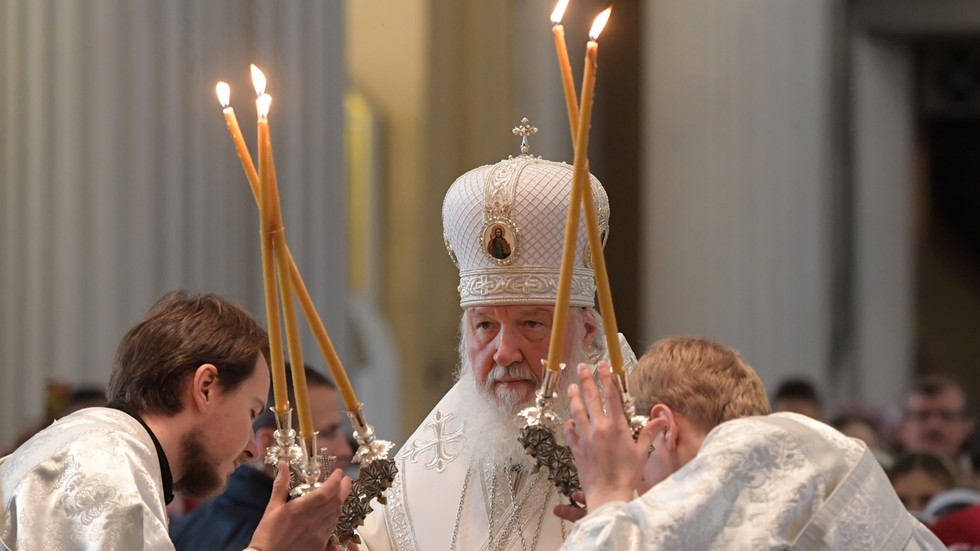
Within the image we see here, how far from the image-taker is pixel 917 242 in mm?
16359

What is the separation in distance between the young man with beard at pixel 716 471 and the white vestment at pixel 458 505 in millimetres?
849

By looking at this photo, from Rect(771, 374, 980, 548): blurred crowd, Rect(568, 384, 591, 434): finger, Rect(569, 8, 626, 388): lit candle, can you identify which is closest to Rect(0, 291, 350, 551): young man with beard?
Rect(568, 384, 591, 434): finger

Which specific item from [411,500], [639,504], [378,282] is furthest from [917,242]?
[639,504]

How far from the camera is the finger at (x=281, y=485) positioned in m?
3.35

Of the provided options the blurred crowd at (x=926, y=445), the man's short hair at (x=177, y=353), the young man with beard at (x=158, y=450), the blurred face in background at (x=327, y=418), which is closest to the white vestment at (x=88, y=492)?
the young man with beard at (x=158, y=450)

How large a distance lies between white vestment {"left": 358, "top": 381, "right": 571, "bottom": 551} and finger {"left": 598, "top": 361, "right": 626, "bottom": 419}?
38.5 inches

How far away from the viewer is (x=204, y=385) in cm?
358

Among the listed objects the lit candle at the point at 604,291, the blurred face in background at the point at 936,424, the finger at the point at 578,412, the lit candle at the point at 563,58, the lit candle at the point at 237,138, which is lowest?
the blurred face in background at the point at 936,424

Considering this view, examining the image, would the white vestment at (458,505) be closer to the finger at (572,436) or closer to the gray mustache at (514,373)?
the gray mustache at (514,373)

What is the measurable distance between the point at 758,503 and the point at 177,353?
123 centimetres

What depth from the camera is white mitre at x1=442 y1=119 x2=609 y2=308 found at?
4.27 meters

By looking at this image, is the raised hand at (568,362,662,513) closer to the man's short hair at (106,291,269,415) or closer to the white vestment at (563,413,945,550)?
the white vestment at (563,413,945,550)

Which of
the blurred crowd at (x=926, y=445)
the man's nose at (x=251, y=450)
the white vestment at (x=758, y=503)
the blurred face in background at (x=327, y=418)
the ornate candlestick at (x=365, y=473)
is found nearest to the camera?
the white vestment at (x=758, y=503)

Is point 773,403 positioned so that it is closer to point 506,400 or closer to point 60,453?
point 506,400
